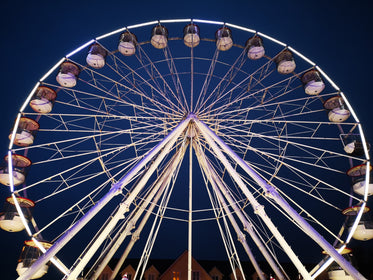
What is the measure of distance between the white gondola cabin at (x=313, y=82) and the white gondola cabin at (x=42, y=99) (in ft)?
39.4

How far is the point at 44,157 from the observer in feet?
119

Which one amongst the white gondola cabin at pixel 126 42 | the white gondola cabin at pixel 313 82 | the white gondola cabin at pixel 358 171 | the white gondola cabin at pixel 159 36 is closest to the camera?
the white gondola cabin at pixel 358 171

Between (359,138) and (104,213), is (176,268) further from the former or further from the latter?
(359,138)

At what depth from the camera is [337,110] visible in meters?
13.2

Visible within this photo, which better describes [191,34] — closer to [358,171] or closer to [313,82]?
[313,82]

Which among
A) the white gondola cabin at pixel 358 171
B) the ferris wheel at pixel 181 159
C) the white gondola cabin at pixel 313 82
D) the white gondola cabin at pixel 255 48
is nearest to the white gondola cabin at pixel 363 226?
the ferris wheel at pixel 181 159

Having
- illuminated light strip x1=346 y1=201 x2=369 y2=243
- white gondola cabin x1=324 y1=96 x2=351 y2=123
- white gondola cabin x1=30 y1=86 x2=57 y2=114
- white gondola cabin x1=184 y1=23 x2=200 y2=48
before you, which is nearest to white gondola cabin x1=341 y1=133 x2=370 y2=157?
white gondola cabin x1=324 y1=96 x2=351 y2=123

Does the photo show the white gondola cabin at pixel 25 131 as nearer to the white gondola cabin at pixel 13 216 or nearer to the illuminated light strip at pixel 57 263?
the white gondola cabin at pixel 13 216

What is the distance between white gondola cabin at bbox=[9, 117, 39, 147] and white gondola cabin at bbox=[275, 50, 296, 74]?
11.9 metres

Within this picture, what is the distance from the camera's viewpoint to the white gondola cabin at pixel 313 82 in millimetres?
13383

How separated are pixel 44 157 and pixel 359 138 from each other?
116ft

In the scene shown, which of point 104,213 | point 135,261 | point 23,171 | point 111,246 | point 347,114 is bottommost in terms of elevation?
point 135,261

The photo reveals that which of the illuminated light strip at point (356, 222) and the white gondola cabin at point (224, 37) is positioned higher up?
the white gondola cabin at point (224, 37)

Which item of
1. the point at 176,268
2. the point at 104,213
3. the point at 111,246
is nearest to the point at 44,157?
the point at 104,213
